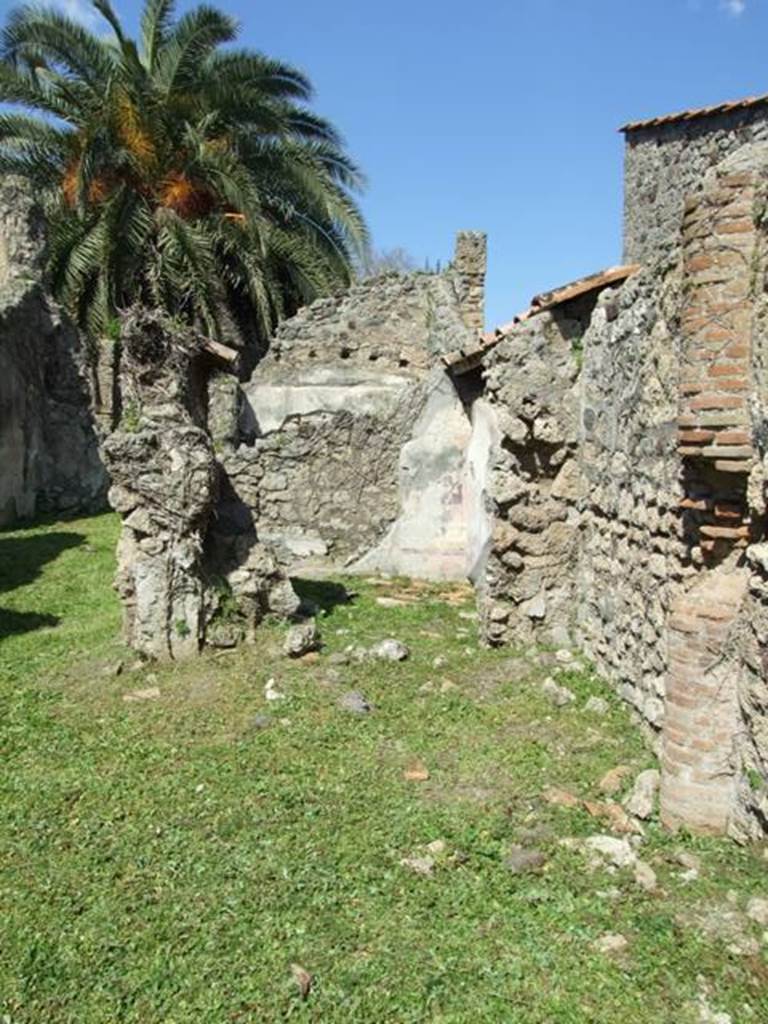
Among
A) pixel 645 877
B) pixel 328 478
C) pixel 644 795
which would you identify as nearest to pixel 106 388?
pixel 328 478

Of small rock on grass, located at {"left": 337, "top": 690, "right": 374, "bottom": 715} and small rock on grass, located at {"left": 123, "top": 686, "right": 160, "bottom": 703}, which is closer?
small rock on grass, located at {"left": 337, "top": 690, "right": 374, "bottom": 715}

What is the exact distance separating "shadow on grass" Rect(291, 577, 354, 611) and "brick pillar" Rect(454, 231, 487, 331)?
20.5ft

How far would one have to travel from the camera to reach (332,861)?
4.10 m

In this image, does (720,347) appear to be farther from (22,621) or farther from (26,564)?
(26,564)

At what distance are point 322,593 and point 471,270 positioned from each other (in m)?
7.24

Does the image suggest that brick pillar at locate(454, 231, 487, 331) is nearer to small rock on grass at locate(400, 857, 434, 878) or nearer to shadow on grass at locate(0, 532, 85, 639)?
shadow on grass at locate(0, 532, 85, 639)

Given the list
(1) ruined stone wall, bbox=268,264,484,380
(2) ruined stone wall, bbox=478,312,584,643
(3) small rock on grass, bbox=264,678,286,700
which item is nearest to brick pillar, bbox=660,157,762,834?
(2) ruined stone wall, bbox=478,312,584,643

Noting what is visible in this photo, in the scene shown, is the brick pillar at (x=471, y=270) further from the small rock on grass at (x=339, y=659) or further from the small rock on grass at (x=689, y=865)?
the small rock on grass at (x=689, y=865)

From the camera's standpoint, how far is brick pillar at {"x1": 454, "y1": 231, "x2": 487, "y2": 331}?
14.2m

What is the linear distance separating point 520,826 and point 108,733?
275 centimetres

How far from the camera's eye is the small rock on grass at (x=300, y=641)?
6.93 metres

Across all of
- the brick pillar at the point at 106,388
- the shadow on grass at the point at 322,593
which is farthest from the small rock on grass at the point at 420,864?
the brick pillar at the point at 106,388

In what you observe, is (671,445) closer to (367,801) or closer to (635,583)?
(635,583)

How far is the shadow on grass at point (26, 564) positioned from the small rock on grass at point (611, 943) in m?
6.07
